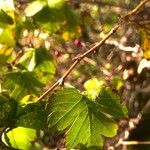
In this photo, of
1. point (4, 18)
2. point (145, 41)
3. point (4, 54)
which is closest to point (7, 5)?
point (4, 18)

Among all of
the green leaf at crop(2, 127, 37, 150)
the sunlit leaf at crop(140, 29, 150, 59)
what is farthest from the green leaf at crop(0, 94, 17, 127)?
the sunlit leaf at crop(140, 29, 150, 59)

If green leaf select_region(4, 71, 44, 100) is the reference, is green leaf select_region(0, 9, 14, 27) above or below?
above

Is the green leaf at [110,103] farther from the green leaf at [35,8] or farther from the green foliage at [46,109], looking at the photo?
the green leaf at [35,8]

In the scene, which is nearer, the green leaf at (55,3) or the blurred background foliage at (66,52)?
the blurred background foliage at (66,52)

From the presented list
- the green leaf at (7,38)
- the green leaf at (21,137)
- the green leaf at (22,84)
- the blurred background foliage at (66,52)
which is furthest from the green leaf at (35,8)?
the green leaf at (21,137)

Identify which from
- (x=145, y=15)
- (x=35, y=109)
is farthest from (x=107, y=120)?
(x=145, y=15)

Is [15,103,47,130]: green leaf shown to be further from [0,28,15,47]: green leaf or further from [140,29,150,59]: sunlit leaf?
[0,28,15,47]: green leaf

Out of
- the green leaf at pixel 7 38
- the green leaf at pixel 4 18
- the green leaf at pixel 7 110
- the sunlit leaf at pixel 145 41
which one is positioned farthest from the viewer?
the green leaf at pixel 7 38
